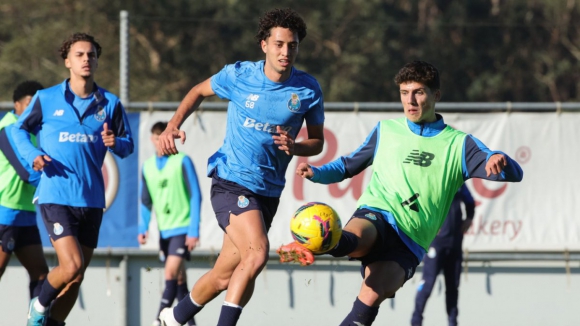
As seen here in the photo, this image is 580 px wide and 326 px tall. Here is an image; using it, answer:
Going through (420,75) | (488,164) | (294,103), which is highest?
(420,75)

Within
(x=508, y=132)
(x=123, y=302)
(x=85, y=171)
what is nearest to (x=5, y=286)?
(x=123, y=302)

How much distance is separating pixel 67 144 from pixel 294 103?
1.95 m

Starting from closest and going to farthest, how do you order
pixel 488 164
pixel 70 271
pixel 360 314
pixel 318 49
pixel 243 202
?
pixel 488 164 < pixel 360 314 < pixel 243 202 < pixel 70 271 < pixel 318 49

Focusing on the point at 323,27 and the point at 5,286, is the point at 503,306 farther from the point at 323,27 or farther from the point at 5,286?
the point at 323,27

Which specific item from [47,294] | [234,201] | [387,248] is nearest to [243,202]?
[234,201]

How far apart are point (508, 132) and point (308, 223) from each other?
566 centimetres

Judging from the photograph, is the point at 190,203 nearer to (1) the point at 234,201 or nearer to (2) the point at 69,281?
(2) the point at 69,281

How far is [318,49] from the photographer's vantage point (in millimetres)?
27766

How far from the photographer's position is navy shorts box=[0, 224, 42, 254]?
8680mm

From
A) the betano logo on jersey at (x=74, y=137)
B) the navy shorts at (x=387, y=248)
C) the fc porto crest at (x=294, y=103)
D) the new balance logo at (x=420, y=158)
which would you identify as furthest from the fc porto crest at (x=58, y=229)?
the new balance logo at (x=420, y=158)

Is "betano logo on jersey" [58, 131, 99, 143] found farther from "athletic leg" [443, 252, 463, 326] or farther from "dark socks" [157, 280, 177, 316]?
"athletic leg" [443, 252, 463, 326]

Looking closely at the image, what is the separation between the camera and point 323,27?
2817 cm

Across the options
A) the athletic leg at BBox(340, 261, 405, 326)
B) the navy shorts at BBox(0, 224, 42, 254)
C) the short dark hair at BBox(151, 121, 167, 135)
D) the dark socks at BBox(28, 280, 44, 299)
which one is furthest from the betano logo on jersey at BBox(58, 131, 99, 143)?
the short dark hair at BBox(151, 121, 167, 135)

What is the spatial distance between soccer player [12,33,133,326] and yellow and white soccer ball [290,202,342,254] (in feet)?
6.50
